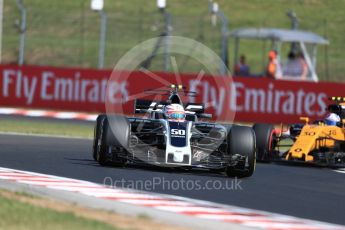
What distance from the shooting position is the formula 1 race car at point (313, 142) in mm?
16688

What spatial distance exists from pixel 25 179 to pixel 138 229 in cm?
381

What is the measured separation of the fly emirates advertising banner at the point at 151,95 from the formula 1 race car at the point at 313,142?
9.64 metres

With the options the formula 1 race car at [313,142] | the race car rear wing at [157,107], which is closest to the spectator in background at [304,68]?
the formula 1 race car at [313,142]

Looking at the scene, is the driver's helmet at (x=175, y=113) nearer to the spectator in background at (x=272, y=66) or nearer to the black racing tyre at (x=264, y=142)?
the black racing tyre at (x=264, y=142)

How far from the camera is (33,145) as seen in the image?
18344mm

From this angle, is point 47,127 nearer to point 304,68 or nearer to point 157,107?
point 157,107

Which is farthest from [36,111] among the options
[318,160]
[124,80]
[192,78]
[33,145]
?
[318,160]

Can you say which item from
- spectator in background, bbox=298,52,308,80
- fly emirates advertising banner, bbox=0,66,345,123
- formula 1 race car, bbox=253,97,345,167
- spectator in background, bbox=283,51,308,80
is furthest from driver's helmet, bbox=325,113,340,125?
spectator in background, bbox=298,52,308,80

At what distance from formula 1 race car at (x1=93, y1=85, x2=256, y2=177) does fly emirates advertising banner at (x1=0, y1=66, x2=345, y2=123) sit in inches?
500

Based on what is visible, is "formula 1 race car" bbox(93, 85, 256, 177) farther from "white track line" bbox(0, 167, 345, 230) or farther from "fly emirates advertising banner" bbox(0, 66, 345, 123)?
"fly emirates advertising banner" bbox(0, 66, 345, 123)

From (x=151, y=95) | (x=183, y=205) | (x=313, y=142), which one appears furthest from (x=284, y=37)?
(x=183, y=205)

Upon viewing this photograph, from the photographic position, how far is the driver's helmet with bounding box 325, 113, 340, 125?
17203mm

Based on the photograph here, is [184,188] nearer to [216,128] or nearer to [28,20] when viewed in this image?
[216,128]

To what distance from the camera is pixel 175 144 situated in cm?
1355
